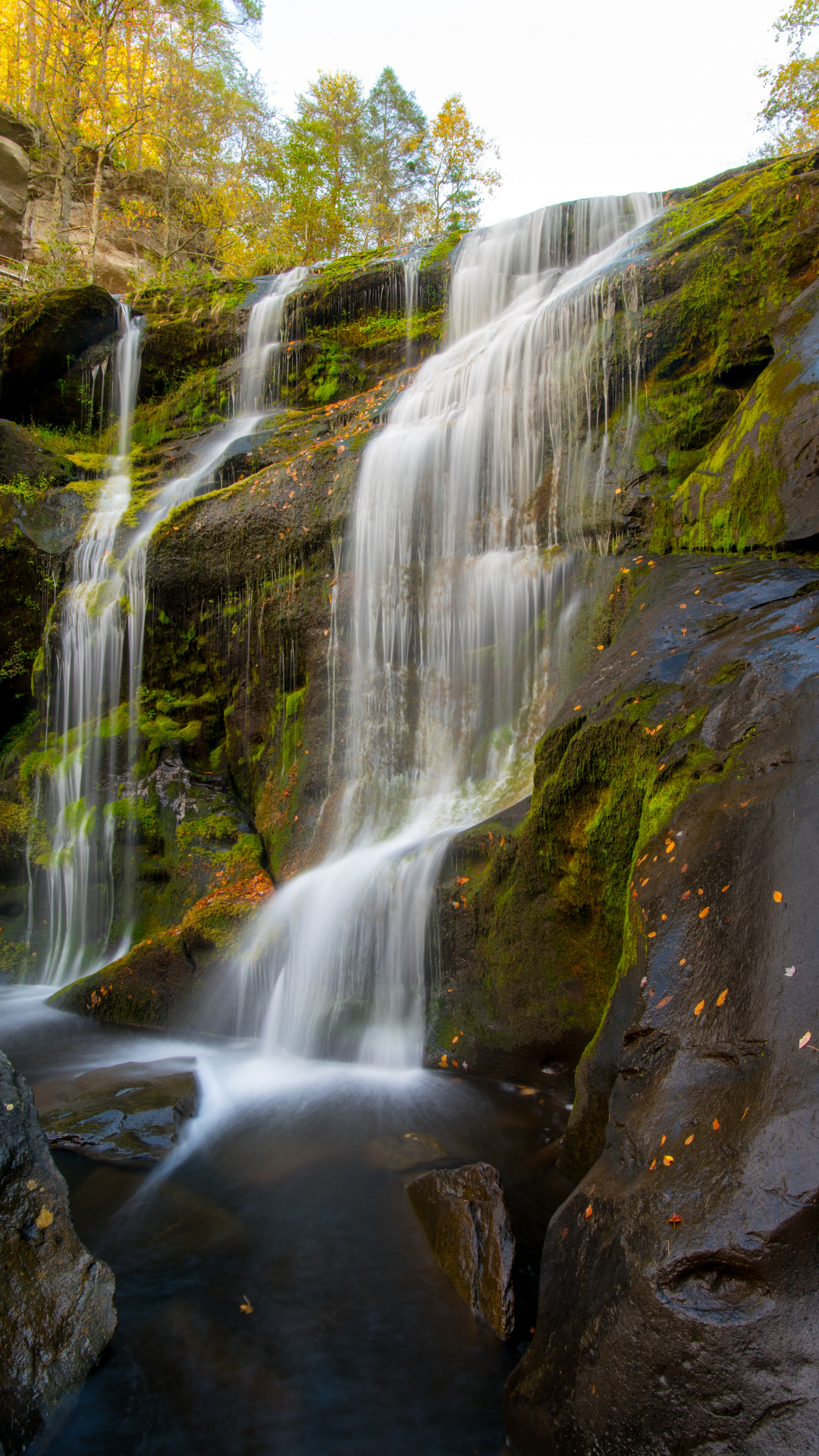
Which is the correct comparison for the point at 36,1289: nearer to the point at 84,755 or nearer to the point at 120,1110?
the point at 120,1110

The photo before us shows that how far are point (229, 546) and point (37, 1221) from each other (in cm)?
813

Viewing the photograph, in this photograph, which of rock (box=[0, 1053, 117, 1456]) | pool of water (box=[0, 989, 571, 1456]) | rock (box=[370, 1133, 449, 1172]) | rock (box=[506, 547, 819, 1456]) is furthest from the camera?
rock (box=[370, 1133, 449, 1172])

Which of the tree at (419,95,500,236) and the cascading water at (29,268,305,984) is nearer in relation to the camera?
the cascading water at (29,268,305,984)

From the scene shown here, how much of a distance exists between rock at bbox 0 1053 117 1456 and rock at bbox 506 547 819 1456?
5.14 feet

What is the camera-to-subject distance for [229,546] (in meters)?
9.51

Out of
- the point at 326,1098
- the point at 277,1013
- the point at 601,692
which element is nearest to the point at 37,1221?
the point at 326,1098

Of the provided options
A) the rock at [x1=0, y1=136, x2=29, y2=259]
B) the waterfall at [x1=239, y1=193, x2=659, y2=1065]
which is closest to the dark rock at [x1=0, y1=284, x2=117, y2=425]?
the waterfall at [x1=239, y1=193, x2=659, y2=1065]

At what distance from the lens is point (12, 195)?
72.2ft

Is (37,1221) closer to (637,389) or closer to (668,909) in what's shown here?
(668,909)

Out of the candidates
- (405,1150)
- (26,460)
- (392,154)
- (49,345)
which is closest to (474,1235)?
(405,1150)

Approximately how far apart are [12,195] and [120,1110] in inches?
1091

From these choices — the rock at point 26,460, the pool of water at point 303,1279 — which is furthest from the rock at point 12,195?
the pool of water at point 303,1279

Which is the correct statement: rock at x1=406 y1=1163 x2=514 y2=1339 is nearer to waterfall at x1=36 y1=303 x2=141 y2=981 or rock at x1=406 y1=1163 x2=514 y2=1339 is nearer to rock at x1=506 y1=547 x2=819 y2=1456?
rock at x1=506 y1=547 x2=819 y2=1456

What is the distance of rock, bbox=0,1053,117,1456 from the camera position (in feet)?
7.86
